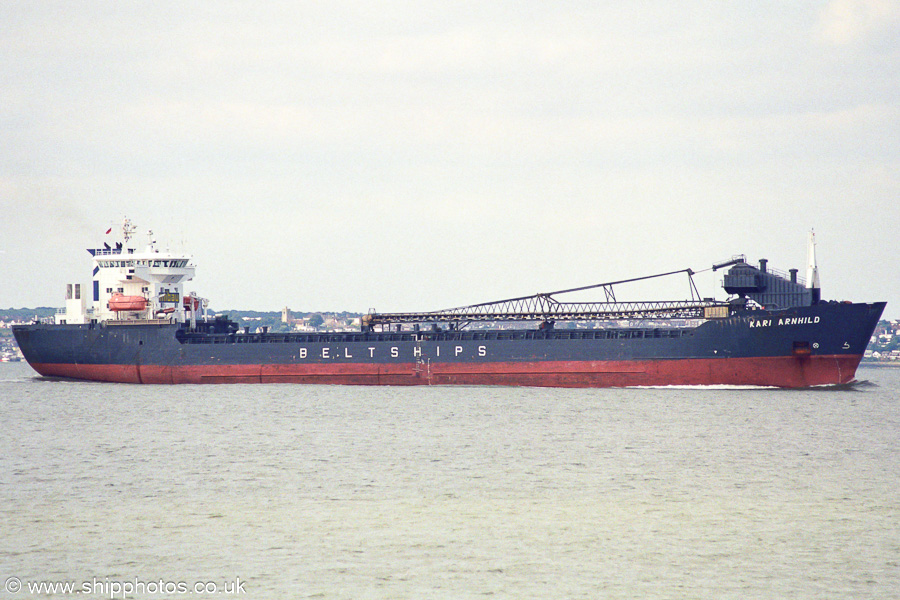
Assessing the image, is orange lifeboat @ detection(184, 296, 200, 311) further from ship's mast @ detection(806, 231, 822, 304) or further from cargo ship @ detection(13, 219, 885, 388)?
ship's mast @ detection(806, 231, 822, 304)

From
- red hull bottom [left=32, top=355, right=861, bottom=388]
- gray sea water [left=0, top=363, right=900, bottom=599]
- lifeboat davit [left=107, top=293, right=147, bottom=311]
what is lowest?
gray sea water [left=0, top=363, right=900, bottom=599]

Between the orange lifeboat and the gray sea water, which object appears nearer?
the gray sea water

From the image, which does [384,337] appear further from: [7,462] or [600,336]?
[7,462]

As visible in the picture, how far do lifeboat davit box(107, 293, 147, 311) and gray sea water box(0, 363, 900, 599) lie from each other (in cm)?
1303

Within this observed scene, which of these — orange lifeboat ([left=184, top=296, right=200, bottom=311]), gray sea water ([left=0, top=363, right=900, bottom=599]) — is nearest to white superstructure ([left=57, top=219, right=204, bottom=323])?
orange lifeboat ([left=184, top=296, right=200, bottom=311])

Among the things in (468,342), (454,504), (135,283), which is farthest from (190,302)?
(454,504)

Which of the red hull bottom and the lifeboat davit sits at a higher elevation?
the lifeboat davit

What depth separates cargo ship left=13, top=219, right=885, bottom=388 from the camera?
4084 centimetres

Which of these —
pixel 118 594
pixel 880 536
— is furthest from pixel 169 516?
pixel 880 536

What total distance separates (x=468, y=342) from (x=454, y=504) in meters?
25.8

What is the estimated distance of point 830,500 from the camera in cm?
2044

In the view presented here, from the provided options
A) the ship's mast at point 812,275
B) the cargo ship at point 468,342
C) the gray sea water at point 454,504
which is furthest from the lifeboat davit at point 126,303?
the ship's mast at point 812,275

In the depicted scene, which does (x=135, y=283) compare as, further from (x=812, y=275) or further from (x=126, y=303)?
(x=812, y=275)

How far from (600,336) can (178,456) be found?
2324 centimetres
